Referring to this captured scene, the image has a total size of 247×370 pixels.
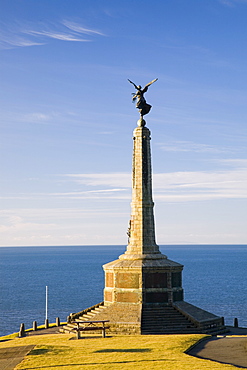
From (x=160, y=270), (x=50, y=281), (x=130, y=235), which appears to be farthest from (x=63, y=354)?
(x=50, y=281)

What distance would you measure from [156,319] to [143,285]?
3.10m

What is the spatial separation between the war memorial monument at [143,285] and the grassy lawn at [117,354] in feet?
12.3

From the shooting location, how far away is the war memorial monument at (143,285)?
3616 centimetres

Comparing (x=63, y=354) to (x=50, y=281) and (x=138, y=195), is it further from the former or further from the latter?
(x=50, y=281)

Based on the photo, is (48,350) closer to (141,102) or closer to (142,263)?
(142,263)

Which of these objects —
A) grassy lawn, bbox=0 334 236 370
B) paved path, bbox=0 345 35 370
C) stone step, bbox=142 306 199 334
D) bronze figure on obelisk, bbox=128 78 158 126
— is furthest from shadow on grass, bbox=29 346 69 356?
bronze figure on obelisk, bbox=128 78 158 126

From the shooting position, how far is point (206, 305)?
275ft

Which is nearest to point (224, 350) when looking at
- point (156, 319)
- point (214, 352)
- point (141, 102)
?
point (214, 352)

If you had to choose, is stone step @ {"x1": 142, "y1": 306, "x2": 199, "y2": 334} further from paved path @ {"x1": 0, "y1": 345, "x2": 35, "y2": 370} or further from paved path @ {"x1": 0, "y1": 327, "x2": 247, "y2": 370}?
paved path @ {"x1": 0, "y1": 345, "x2": 35, "y2": 370}

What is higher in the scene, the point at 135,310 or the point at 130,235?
the point at 130,235

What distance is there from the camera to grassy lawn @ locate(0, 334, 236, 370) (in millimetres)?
24778

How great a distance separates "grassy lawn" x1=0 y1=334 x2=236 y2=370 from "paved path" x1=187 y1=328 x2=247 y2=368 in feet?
2.34

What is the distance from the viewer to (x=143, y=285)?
38812 millimetres

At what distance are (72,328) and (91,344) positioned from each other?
818cm
